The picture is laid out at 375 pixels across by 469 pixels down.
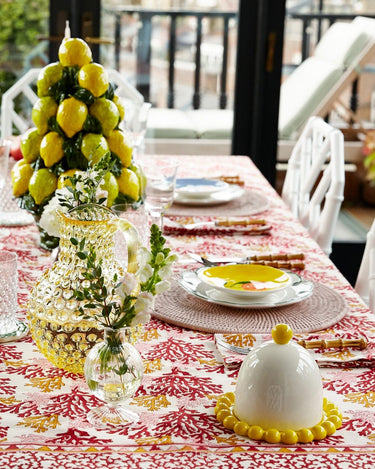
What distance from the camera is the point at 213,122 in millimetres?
3816

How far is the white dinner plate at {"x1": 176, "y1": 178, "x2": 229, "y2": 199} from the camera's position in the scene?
224 centimetres

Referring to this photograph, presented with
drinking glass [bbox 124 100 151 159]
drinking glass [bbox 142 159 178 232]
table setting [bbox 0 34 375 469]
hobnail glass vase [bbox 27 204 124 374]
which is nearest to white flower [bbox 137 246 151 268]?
table setting [bbox 0 34 375 469]

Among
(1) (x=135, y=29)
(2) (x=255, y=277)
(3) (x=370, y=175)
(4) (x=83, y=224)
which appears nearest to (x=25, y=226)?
(2) (x=255, y=277)

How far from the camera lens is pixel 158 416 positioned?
108 cm

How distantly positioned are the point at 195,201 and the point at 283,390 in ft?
4.06

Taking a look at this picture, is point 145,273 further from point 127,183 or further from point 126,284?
point 127,183

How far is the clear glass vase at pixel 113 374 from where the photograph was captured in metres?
1.03

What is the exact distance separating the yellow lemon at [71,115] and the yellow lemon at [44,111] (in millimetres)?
32

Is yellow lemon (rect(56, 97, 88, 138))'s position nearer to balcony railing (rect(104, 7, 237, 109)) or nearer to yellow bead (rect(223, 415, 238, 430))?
yellow bead (rect(223, 415, 238, 430))

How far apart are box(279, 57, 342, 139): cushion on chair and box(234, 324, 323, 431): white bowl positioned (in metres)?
2.83

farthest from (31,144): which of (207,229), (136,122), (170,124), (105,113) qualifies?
(170,124)

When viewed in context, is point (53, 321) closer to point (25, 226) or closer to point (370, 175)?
point (25, 226)

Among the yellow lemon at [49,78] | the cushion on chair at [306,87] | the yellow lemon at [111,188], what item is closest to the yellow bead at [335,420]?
the yellow lemon at [111,188]

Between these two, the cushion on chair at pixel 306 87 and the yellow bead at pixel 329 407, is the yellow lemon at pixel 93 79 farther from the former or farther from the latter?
the cushion on chair at pixel 306 87
